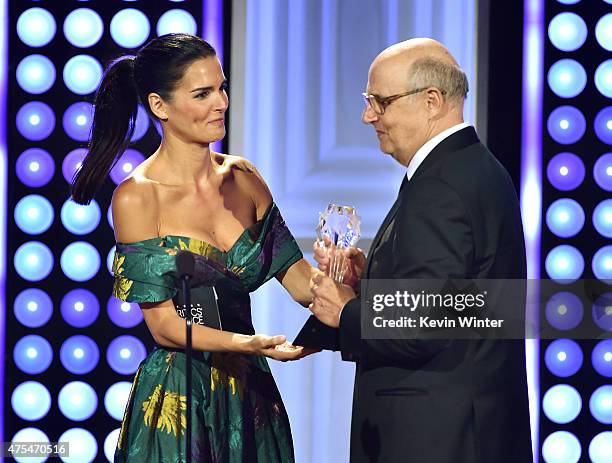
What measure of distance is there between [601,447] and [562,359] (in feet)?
1.18

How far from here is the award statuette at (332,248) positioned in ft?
7.70

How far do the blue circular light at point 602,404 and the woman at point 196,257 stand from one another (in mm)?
1546

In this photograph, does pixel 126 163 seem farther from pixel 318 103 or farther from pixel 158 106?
pixel 158 106

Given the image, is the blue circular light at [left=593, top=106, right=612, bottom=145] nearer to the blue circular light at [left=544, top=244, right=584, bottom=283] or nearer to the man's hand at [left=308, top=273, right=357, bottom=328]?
the blue circular light at [left=544, top=244, right=584, bottom=283]

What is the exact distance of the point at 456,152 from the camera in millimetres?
2201

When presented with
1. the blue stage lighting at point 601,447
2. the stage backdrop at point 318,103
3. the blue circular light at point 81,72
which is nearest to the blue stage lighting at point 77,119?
the blue circular light at point 81,72

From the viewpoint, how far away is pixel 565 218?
3.61 m

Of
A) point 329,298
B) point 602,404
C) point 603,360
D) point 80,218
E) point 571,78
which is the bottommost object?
point 602,404

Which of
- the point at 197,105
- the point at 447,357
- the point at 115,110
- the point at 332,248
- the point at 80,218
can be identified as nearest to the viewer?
the point at 447,357

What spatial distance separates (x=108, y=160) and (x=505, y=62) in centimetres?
161

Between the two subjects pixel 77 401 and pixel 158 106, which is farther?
pixel 77 401

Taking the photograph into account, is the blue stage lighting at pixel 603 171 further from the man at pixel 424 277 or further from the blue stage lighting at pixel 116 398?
the blue stage lighting at pixel 116 398

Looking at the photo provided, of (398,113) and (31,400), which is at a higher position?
(398,113)

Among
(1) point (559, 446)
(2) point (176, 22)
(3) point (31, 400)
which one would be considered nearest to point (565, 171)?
(1) point (559, 446)
